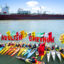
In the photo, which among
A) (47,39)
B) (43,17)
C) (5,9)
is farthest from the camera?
(5,9)

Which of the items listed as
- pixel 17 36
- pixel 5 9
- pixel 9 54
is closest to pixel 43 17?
pixel 5 9

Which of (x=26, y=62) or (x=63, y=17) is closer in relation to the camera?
(x=26, y=62)

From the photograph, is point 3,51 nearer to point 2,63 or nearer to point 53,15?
point 2,63

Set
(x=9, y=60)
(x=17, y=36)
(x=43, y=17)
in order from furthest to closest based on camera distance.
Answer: (x=43, y=17) → (x=17, y=36) → (x=9, y=60)

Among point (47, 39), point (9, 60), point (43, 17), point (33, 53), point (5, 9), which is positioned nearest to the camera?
point (9, 60)

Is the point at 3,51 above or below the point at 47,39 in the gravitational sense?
below

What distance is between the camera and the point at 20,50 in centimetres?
689

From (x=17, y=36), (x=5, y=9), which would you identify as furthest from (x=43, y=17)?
(x=17, y=36)

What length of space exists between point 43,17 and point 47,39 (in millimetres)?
20557

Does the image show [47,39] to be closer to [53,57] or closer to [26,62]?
[53,57]

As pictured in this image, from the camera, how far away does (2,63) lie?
562 cm

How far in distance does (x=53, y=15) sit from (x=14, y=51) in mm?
23025

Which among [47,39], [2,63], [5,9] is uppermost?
[5,9]

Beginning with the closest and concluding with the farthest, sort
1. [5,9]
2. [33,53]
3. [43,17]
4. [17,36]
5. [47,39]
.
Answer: [33,53]
[47,39]
[17,36]
[43,17]
[5,9]
